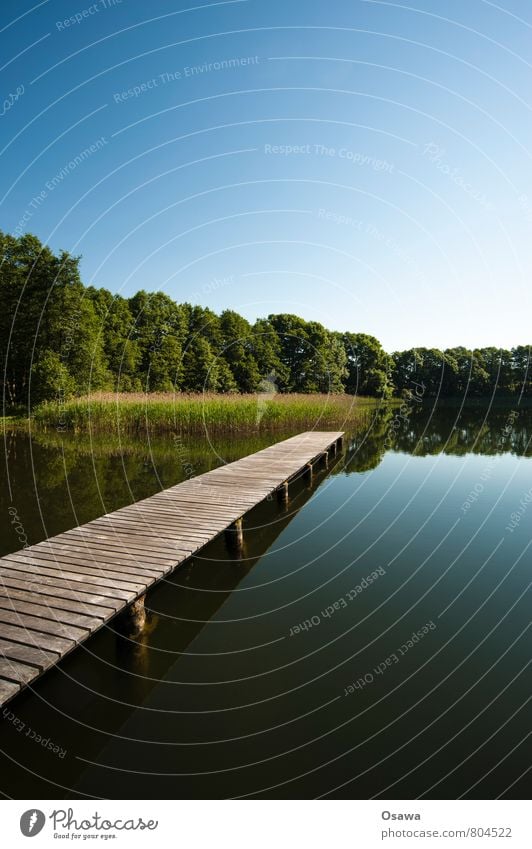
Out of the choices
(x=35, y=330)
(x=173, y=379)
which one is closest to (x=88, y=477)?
(x=35, y=330)

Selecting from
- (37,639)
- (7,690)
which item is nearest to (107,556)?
(37,639)

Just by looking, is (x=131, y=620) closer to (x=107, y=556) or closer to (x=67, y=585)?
(x=67, y=585)

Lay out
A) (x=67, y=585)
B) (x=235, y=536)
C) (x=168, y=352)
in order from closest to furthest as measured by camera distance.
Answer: (x=67, y=585), (x=235, y=536), (x=168, y=352)

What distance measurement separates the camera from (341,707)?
4598mm

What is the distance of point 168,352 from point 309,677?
4983 centimetres

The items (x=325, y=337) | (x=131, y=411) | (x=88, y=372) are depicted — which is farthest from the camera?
(x=325, y=337)

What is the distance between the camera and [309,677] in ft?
16.6

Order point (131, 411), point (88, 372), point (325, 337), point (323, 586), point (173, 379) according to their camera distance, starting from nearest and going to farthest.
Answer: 1. point (323, 586)
2. point (131, 411)
3. point (88, 372)
4. point (173, 379)
5. point (325, 337)

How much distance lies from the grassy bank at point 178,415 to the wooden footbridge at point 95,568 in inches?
548

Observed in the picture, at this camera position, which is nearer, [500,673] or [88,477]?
[500,673]

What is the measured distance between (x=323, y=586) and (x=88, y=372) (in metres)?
31.9
